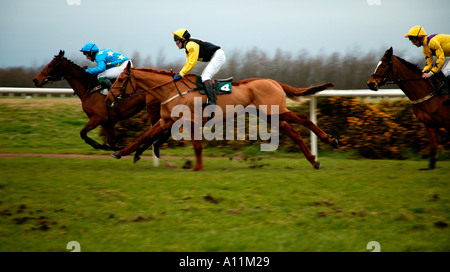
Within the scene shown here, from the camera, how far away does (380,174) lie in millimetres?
6758

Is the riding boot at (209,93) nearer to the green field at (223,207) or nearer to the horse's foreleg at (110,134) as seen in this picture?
the green field at (223,207)

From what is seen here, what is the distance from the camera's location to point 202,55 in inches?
291

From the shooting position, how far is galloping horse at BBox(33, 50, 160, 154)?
811 cm

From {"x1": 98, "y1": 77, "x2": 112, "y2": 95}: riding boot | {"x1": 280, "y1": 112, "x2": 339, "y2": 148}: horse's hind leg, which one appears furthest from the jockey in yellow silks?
{"x1": 98, "y1": 77, "x2": 112, "y2": 95}: riding boot

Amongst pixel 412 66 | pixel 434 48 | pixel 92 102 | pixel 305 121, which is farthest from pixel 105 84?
pixel 434 48

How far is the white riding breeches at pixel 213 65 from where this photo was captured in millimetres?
7259

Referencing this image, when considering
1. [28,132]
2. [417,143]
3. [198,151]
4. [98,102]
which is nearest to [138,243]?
[198,151]

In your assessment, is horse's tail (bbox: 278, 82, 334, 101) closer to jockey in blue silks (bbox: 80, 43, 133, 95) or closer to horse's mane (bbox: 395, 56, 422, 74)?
horse's mane (bbox: 395, 56, 422, 74)

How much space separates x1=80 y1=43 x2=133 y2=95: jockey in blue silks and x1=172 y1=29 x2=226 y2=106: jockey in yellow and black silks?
1.36 metres

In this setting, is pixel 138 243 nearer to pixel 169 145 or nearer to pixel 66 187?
pixel 66 187

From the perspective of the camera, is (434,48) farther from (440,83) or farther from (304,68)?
(304,68)

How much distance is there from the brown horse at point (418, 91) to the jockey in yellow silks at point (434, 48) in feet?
0.61

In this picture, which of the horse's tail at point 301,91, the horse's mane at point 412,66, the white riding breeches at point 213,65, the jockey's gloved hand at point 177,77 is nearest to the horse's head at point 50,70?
the jockey's gloved hand at point 177,77

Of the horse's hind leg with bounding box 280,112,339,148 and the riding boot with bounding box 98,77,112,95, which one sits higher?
the riding boot with bounding box 98,77,112,95
